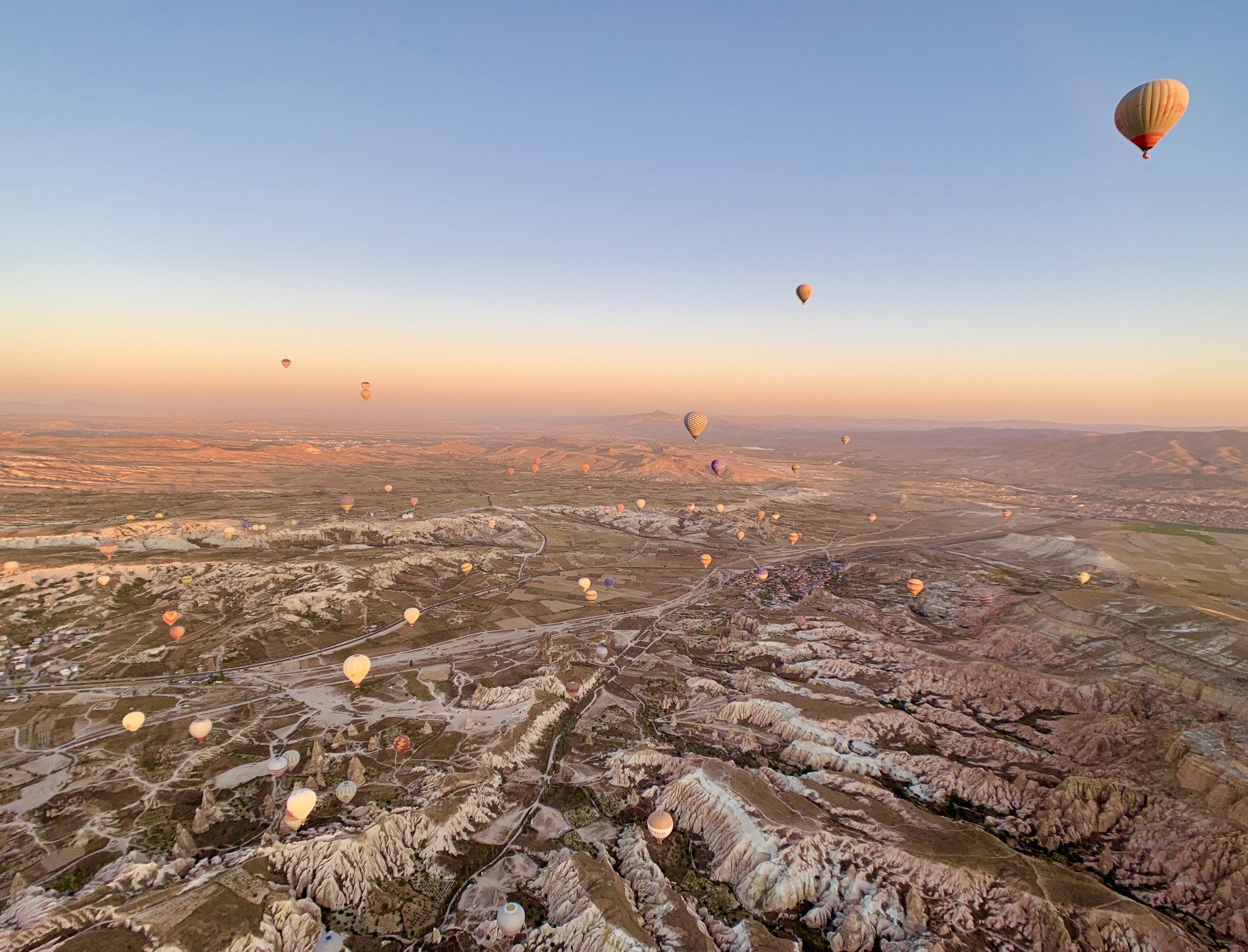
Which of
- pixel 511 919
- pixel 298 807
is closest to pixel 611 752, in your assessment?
pixel 511 919

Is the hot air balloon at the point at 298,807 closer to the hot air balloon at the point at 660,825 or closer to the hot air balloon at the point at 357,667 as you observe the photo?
the hot air balloon at the point at 357,667

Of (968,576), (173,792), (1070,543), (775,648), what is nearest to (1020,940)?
(775,648)

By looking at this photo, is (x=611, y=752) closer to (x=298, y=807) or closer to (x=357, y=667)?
(x=298, y=807)

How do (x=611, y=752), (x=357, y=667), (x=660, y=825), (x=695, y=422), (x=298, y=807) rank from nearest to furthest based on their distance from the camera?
(x=298, y=807), (x=660, y=825), (x=611, y=752), (x=357, y=667), (x=695, y=422)

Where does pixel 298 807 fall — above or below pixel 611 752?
above

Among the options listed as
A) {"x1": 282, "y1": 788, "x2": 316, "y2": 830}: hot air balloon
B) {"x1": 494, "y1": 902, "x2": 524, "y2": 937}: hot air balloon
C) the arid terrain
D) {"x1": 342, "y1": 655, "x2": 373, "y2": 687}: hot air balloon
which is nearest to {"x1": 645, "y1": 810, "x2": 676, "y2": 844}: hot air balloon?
the arid terrain

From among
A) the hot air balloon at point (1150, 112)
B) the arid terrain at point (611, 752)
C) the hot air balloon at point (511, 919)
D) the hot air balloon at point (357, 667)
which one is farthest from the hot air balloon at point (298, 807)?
the hot air balloon at point (1150, 112)

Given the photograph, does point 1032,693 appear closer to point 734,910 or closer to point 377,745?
point 734,910
